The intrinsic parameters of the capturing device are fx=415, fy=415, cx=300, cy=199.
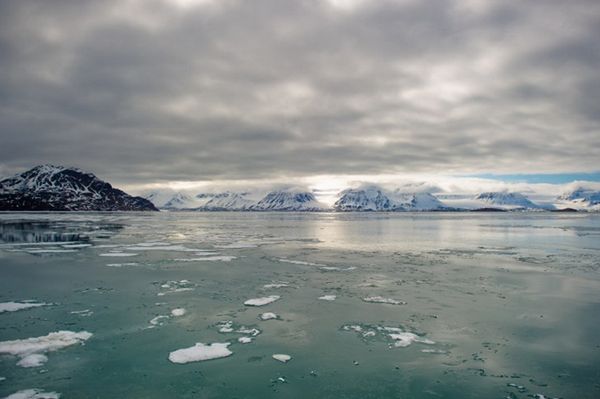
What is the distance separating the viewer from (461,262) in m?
26.0

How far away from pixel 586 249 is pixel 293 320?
31.1 meters

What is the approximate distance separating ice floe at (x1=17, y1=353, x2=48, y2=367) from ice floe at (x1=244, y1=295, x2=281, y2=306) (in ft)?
22.2

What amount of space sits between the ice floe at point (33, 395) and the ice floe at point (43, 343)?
1.84 m

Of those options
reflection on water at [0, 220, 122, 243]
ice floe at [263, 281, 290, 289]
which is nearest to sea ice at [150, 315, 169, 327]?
ice floe at [263, 281, 290, 289]

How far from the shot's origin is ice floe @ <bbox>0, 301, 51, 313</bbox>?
14.2 m

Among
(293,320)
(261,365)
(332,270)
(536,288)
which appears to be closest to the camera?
(261,365)

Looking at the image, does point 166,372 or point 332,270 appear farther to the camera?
point 332,270

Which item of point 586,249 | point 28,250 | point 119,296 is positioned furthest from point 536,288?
point 28,250

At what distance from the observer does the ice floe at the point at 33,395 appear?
8.05 metres

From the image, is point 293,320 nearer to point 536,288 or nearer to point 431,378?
point 431,378

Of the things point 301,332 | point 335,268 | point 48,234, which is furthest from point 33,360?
point 48,234

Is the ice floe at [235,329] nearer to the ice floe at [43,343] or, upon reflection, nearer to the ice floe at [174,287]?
the ice floe at [43,343]

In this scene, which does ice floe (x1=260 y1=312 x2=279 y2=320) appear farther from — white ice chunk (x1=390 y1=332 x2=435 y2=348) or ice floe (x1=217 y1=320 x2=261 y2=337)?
white ice chunk (x1=390 y1=332 x2=435 y2=348)

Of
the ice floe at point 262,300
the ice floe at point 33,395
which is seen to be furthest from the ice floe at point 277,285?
the ice floe at point 33,395
